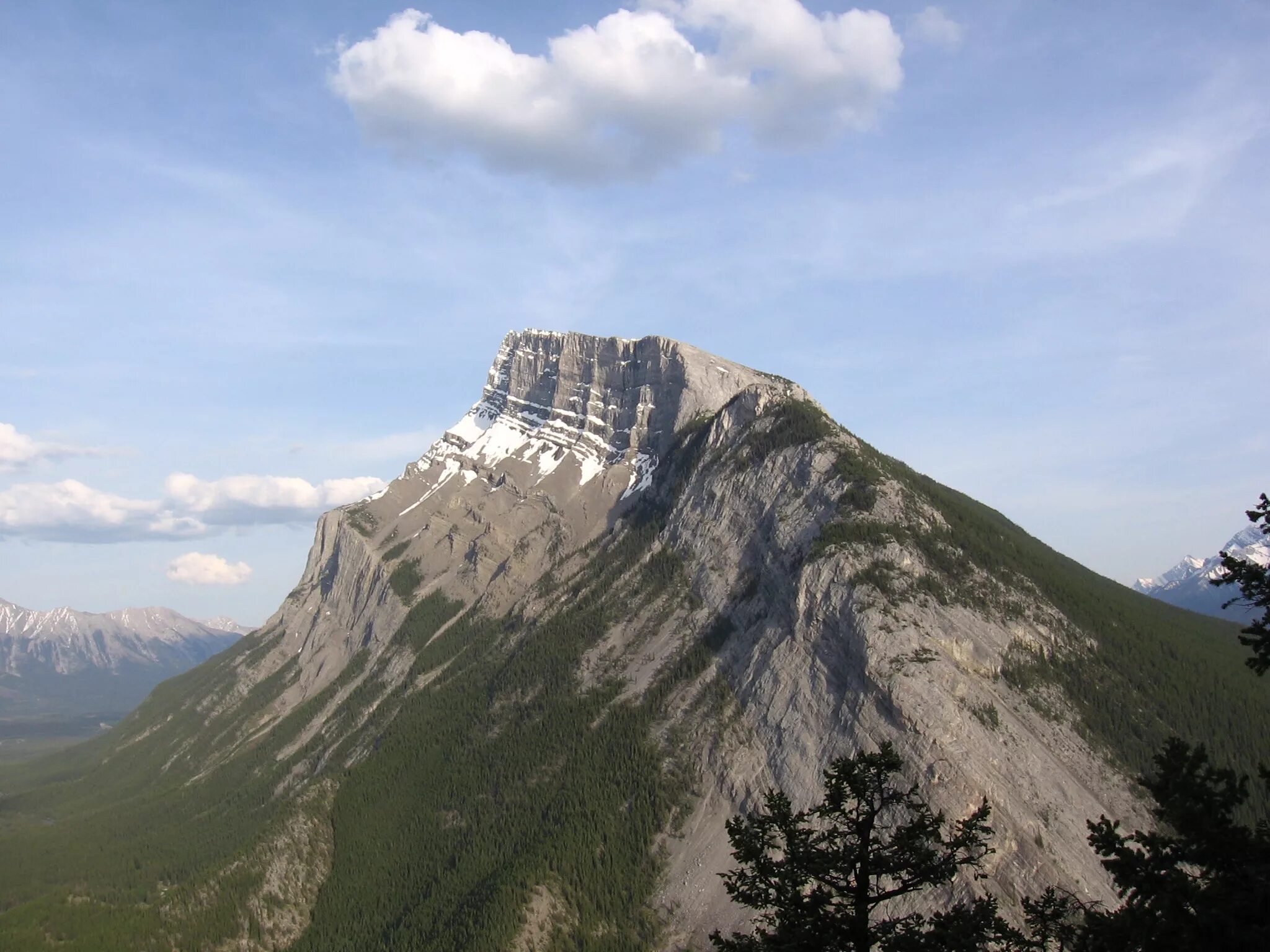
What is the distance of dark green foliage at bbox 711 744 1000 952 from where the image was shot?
27.2 metres

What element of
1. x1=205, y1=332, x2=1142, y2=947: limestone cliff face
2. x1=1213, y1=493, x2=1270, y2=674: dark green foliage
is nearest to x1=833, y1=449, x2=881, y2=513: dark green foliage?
x1=205, y1=332, x2=1142, y2=947: limestone cliff face

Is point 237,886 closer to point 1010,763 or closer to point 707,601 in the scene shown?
point 707,601

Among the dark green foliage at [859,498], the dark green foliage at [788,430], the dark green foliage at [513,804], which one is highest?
the dark green foliage at [788,430]

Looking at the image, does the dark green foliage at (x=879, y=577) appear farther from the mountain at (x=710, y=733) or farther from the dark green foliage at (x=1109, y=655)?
the dark green foliage at (x=1109, y=655)

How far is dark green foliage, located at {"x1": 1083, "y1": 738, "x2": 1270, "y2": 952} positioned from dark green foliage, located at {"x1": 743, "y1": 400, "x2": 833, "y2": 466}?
143 metres

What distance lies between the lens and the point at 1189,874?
84.5ft

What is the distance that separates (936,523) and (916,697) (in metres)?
37.9

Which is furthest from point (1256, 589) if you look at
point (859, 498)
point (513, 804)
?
point (513, 804)

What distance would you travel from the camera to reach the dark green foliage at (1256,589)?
2684cm

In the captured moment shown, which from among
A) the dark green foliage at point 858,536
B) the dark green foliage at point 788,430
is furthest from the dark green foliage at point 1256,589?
the dark green foliage at point 788,430

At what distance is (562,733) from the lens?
516 feet

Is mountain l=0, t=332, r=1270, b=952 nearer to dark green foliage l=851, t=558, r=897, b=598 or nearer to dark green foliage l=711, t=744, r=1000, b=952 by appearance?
dark green foliage l=851, t=558, r=897, b=598

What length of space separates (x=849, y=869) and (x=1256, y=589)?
14.0m

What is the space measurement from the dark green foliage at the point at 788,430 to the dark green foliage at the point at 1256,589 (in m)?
140
